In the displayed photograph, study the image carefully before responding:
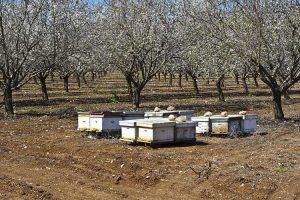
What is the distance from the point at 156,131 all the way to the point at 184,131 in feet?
3.62

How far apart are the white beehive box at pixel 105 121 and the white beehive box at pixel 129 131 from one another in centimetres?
154

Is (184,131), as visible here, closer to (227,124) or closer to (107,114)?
(227,124)

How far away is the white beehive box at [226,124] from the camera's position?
687 inches

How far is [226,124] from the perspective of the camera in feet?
57.2

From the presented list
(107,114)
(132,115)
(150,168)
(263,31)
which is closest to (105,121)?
(107,114)

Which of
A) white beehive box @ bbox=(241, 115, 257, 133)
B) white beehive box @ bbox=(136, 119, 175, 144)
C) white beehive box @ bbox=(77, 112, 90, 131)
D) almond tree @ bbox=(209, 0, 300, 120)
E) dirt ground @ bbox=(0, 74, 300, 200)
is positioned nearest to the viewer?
dirt ground @ bbox=(0, 74, 300, 200)

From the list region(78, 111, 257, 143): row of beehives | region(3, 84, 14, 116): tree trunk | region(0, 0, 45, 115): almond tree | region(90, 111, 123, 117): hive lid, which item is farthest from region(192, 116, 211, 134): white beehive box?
region(3, 84, 14, 116): tree trunk

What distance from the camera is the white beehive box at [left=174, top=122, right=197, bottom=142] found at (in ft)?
51.7

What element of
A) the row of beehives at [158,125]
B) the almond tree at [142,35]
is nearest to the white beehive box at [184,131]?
the row of beehives at [158,125]

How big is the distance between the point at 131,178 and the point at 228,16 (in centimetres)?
1287

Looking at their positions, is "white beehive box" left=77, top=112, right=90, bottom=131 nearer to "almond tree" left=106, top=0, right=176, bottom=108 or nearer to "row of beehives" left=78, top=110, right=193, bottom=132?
"row of beehives" left=78, top=110, right=193, bottom=132

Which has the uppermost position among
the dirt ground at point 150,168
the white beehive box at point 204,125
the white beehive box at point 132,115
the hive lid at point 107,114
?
the hive lid at point 107,114

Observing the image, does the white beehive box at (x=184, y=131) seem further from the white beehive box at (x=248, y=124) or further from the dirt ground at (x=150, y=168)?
the white beehive box at (x=248, y=124)

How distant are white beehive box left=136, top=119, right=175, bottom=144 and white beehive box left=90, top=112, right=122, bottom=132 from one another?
7.06 ft
